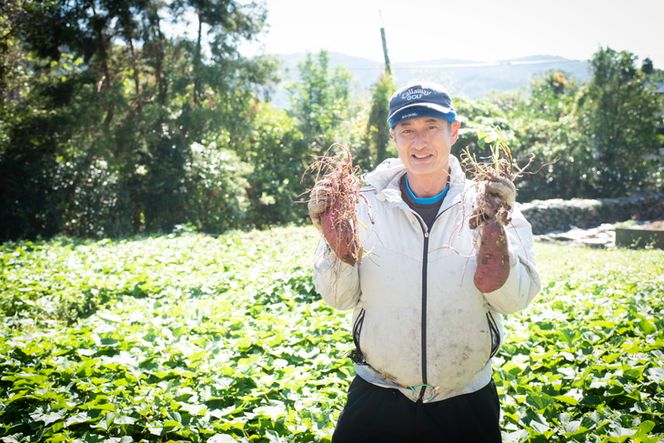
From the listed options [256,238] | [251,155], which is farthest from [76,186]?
[251,155]

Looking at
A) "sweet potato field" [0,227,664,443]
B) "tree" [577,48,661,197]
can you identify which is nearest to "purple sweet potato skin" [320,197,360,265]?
"sweet potato field" [0,227,664,443]

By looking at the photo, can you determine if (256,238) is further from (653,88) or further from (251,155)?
(653,88)

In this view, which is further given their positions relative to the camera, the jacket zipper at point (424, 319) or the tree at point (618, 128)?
the tree at point (618, 128)

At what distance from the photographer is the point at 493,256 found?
5.41ft

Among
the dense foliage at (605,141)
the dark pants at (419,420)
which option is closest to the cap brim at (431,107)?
the dark pants at (419,420)

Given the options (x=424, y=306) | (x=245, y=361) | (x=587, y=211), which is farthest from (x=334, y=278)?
(x=587, y=211)

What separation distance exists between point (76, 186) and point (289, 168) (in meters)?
6.94

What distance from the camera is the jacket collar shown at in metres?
1.95

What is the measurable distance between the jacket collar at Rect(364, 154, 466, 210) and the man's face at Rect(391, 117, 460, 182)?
6 cm

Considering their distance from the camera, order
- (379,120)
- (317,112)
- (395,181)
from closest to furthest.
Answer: (395,181)
(379,120)
(317,112)

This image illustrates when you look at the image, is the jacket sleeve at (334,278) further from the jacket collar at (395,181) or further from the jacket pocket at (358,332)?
the jacket collar at (395,181)

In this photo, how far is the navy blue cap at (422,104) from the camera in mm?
1921

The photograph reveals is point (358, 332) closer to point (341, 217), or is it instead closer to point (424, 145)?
point (341, 217)

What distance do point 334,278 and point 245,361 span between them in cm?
181
